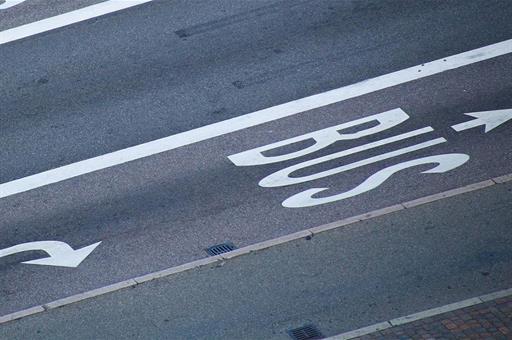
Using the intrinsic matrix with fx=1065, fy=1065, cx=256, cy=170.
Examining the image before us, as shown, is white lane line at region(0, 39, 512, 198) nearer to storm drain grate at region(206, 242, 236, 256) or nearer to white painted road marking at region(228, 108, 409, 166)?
white painted road marking at region(228, 108, 409, 166)

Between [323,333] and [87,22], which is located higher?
[87,22]

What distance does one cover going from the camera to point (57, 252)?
13242 millimetres

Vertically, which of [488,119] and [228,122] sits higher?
[488,119]

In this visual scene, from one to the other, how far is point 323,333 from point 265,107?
4.74 m

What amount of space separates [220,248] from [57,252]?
2.06 meters

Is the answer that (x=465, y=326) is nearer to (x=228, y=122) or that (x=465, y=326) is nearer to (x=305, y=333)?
(x=305, y=333)

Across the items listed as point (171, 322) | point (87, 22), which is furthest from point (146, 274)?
point (87, 22)

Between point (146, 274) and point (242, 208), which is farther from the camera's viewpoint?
point (242, 208)

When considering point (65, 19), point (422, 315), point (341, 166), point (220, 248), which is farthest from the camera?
point (65, 19)

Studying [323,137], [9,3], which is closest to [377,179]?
[323,137]

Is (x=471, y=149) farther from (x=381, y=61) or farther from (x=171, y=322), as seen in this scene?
(x=171, y=322)

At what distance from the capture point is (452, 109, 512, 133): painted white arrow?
14.3 m

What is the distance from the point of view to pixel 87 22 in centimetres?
1773

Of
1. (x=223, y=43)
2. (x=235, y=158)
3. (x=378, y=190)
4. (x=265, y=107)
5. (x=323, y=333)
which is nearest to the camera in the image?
(x=323, y=333)
